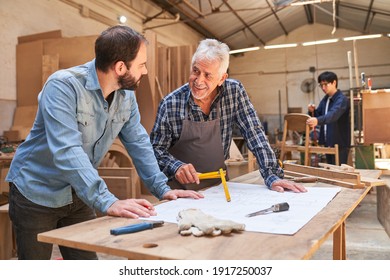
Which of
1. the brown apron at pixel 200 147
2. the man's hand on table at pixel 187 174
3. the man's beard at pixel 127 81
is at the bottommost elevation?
the man's hand on table at pixel 187 174

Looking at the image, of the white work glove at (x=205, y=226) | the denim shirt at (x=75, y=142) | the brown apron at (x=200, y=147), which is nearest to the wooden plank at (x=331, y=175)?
the brown apron at (x=200, y=147)

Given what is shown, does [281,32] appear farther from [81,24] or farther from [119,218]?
[119,218]

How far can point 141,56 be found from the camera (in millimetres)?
1367

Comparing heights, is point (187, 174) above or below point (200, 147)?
below

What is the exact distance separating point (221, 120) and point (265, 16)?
10.4m

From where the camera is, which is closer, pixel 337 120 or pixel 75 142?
pixel 75 142

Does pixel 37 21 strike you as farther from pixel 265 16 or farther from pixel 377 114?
pixel 265 16

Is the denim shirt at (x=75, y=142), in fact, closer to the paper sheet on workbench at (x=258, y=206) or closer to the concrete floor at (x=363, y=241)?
the paper sheet on workbench at (x=258, y=206)

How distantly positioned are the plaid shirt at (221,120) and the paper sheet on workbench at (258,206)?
0.24 m

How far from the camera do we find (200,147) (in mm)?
2066

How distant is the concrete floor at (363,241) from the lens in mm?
3100

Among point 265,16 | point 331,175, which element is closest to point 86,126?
point 331,175

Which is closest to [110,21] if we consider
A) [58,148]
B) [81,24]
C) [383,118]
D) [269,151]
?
[81,24]

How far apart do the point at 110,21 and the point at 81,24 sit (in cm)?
85
